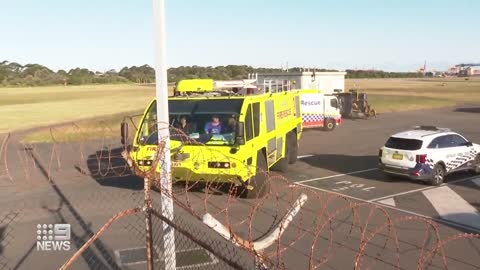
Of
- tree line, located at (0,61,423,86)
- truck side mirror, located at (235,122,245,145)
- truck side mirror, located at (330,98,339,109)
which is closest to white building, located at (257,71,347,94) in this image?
truck side mirror, located at (330,98,339,109)

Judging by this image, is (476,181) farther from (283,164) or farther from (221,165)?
(221,165)

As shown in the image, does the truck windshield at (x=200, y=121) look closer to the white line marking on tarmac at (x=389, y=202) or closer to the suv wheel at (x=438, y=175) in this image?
the white line marking on tarmac at (x=389, y=202)

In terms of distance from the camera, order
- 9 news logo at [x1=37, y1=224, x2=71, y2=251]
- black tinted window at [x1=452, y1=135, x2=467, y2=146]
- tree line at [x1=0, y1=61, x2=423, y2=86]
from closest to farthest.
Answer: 9 news logo at [x1=37, y1=224, x2=71, y2=251]
black tinted window at [x1=452, y1=135, x2=467, y2=146]
tree line at [x1=0, y1=61, x2=423, y2=86]

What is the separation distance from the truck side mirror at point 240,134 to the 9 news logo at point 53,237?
4043 millimetres

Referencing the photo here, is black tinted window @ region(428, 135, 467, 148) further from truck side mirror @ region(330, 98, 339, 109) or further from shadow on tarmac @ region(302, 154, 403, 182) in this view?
truck side mirror @ region(330, 98, 339, 109)

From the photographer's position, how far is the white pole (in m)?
6.00

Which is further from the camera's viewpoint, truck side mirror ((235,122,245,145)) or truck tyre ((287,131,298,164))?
truck tyre ((287,131,298,164))

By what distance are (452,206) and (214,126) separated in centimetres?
596

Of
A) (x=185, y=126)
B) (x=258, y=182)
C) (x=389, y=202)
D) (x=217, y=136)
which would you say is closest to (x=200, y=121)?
(x=185, y=126)

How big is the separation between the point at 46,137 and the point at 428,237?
2251 centimetres

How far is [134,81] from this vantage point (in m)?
126

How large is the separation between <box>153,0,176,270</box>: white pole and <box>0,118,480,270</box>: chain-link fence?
7cm

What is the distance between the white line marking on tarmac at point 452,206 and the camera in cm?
1105

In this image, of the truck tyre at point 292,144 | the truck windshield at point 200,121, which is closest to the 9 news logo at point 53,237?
the truck windshield at point 200,121
